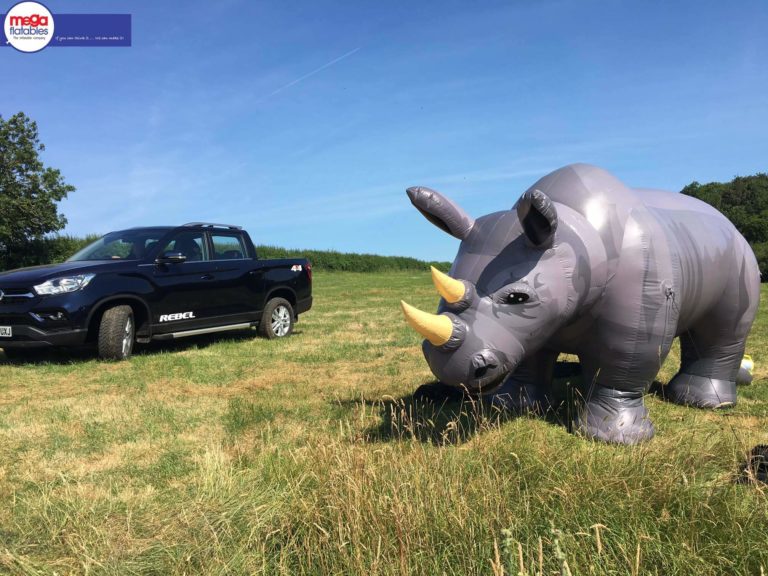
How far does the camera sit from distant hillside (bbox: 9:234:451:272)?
26.5m

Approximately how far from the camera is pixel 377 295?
20.6 metres

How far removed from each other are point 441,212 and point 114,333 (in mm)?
5366

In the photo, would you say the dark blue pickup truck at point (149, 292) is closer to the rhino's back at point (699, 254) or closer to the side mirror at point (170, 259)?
the side mirror at point (170, 259)

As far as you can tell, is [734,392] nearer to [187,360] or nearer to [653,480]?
[653,480]

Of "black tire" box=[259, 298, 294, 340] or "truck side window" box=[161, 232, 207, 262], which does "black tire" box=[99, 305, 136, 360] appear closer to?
"truck side window" box=[161, 232, 207, 262]

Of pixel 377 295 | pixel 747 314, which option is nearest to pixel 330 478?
pixel 747 314

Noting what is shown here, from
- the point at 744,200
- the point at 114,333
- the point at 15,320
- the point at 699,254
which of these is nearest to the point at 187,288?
the point at 114,333

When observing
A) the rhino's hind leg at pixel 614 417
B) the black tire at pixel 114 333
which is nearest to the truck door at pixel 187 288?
the black tire at pixel 114 333

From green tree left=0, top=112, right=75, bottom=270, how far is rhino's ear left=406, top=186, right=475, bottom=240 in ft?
86.9

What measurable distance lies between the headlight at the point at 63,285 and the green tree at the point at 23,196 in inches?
843

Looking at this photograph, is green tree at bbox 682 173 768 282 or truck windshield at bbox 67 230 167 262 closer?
truck windshield at bbox 67 230 167 262

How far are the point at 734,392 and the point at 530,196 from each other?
3.53 meters

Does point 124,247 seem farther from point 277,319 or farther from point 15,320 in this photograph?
point 277,319

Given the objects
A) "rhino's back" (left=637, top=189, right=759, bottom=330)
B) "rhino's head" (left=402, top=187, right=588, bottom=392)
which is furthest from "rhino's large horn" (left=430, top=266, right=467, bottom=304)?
"rhino's back" (left=637, top=189, right=759, bottom=330)
